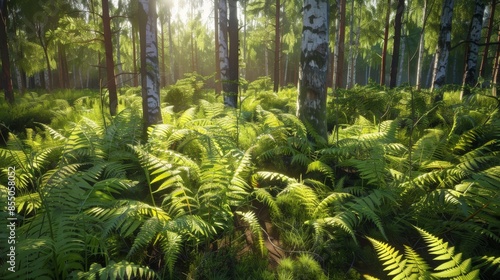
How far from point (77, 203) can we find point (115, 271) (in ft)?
3.77

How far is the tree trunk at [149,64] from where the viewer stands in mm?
4992

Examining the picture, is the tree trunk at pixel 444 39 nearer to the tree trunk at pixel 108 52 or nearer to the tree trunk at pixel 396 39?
the tree trunk at pixel 396 39

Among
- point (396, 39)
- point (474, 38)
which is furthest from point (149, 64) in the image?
point (474, 38)

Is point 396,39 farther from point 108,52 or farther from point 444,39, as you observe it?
point 108,52

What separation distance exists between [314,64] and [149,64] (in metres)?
3.02

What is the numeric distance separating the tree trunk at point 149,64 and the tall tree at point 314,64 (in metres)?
2.80

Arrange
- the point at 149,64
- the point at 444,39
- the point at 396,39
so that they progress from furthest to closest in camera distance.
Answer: the point at 396,39, the point at 444,39, the point at 149,64

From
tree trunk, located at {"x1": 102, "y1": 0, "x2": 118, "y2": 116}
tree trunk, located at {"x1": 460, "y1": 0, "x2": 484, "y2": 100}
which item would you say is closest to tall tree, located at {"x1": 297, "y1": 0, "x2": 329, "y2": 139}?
tree trunk, located at {"x1": 102, "y1": 0, "x2": 118, "y2": 116}

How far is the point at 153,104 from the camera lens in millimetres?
5270

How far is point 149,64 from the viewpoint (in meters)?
5.06

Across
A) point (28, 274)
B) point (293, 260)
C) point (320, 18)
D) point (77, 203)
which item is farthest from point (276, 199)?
point (320, 18)

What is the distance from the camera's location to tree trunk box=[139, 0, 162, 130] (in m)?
4.99

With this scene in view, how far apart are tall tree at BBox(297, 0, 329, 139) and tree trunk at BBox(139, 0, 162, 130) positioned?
2.80 metres

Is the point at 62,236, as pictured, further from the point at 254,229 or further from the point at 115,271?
the point at 254,229
